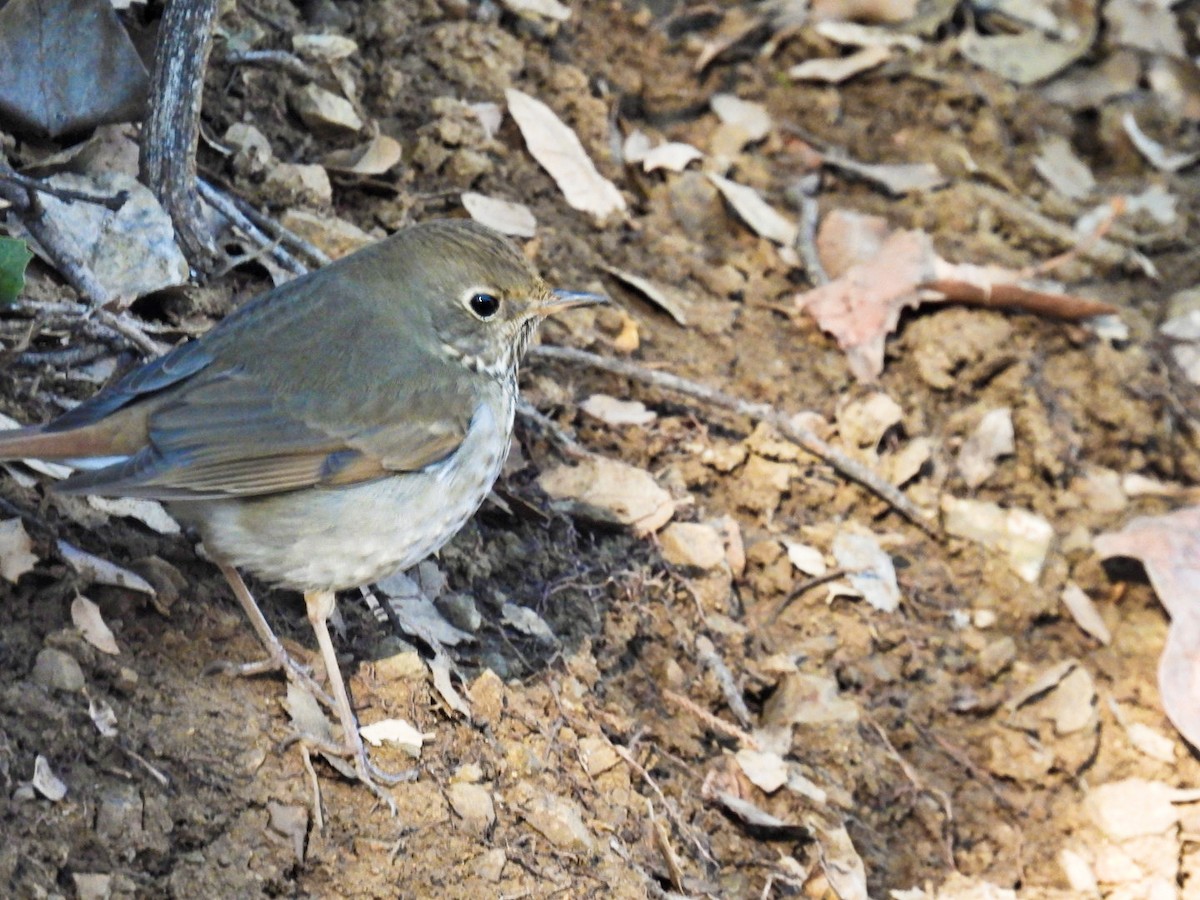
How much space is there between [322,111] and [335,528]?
6.18 ft

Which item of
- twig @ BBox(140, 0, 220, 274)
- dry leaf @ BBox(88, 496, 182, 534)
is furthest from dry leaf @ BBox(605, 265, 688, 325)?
dry leaf @ BBox(88, 496, 182, 534)

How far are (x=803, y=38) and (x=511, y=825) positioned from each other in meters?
4.13

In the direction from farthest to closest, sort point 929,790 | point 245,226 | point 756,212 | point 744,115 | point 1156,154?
1. point 1156,154
2. point 744,115
3. point 756,212
4. point 245,226
5. point 929,790

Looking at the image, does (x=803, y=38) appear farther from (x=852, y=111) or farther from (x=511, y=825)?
(x=511, y=825)

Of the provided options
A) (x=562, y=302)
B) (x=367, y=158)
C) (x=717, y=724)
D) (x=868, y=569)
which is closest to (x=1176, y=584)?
(x=868, y=569)

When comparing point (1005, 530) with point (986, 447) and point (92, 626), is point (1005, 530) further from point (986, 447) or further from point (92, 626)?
point (92, 626)

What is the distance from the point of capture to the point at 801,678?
437 centimetres

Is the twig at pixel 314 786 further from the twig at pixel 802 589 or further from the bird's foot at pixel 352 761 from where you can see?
the twig at pixel 802 589

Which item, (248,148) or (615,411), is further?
(615,411)

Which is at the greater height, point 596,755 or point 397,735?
point 397,735

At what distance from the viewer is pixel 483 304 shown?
3.89 m

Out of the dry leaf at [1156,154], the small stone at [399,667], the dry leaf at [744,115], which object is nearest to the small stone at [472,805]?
the small stone at [399,667]

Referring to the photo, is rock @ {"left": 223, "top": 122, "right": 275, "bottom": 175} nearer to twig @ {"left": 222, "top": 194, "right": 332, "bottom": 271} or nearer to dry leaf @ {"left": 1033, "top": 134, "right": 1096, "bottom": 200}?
twig @ {"left": 222, "top": 194, "right": 332, "bottom": 271}

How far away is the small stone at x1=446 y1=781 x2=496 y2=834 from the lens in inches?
134
